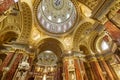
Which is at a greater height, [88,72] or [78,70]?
[88,72]

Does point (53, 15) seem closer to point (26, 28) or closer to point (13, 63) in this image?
point (26, 28)

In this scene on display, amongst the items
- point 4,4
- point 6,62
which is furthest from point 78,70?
point 4,4

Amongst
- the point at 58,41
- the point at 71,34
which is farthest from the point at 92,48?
the point at 58,41

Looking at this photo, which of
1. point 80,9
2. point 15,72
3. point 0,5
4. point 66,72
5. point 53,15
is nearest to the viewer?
point 0,5

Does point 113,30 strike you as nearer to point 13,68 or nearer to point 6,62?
point 13,68

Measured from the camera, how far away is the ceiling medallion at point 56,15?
606 inches

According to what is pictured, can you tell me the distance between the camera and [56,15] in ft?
59.1

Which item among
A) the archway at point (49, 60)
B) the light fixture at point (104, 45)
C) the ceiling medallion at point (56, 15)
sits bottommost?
the light fixture at point (104, 45)

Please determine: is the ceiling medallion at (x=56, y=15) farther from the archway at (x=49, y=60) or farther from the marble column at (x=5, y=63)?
the marble column at (x=5, y=63)

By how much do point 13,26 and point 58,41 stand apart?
15.5 feet

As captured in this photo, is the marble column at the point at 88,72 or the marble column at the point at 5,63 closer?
the marble column at the point at 5,63

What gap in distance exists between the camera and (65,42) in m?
14.1

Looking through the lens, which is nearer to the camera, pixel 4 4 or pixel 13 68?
pixel 4 4

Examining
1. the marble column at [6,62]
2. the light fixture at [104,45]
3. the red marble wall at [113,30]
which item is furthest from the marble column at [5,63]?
the light fixture at [104,45]
